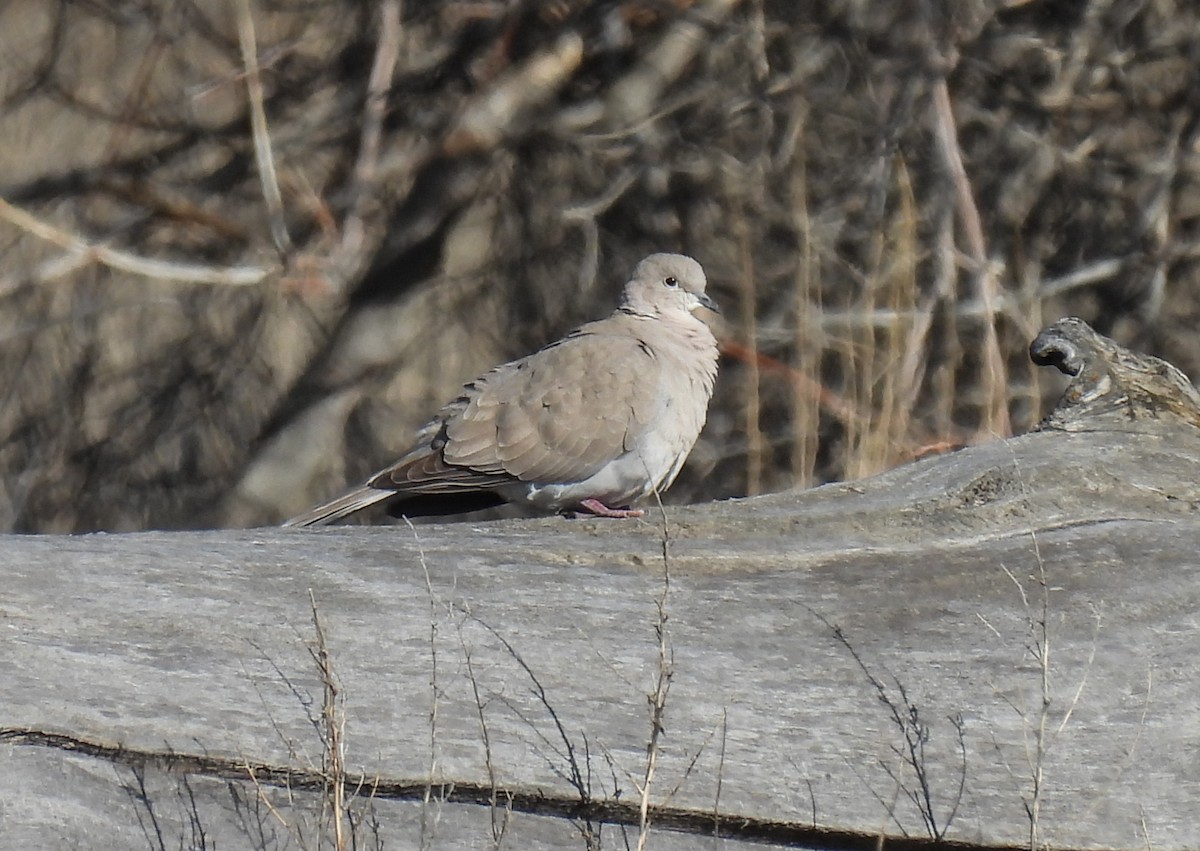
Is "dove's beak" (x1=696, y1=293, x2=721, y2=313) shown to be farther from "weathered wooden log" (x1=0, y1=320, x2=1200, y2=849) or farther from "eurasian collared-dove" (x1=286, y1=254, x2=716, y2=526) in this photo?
"weathered wooden log" (x1=0, y1=320, x2=1200, y2=849)

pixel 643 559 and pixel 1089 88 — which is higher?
pixel 1089 88

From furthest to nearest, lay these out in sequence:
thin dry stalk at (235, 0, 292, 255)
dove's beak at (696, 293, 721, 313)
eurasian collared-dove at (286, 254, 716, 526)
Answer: thin dry stalk at (235, 0, 292, 255) → dove's beak at (696, 293, 721, 313) → eurasian collared-dove at (286, 254, 716, 526)

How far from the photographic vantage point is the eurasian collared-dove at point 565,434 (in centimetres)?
413

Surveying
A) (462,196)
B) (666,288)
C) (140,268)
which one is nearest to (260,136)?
(140,268)

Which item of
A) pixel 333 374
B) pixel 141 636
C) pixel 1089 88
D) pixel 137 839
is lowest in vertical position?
pixel 137 839

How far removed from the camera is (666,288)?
15.4 feet

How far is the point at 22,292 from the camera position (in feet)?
20.9

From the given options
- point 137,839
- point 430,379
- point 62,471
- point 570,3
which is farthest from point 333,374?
point 137,839

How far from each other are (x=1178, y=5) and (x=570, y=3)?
2137mm

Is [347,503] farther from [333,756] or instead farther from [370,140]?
[370,140]

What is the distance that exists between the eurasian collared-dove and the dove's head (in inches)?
13.0

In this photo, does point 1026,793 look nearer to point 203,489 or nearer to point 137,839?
point 137,839

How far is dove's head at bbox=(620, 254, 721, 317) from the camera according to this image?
15.3 ft

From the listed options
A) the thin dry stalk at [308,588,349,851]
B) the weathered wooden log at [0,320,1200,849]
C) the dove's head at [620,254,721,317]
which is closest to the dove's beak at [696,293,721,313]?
the dove's head at [620,254,721,317]
